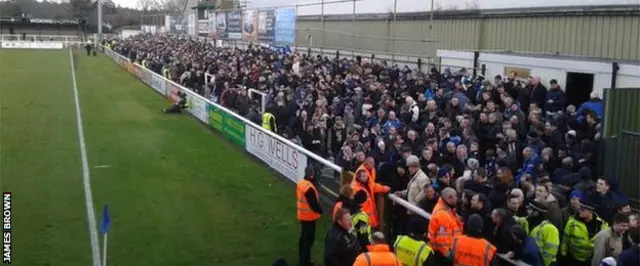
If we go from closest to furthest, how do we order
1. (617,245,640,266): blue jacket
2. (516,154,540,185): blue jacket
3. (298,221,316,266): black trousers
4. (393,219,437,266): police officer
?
(617,245,640,266): blue jacket, (393,219,437,266): police officer, (298,221,316,266): black trousers, (516,154,540,185): blue jacket

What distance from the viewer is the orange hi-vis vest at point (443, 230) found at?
798 cm

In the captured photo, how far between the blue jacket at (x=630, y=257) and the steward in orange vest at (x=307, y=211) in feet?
15.0

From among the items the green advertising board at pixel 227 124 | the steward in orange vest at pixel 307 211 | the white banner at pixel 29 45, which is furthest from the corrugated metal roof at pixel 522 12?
the white banner at pixel 29 45

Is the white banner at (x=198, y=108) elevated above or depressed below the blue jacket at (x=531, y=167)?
below

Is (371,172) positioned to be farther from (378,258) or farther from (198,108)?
(198,108)

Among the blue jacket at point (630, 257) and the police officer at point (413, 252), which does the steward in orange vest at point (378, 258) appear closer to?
the police officer at point (413, 252)

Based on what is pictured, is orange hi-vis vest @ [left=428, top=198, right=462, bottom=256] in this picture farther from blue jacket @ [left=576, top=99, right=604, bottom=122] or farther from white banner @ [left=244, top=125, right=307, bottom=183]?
white banner @ [left=244, top=125, right=307, bottom=183]

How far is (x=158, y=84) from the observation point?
1403 inches

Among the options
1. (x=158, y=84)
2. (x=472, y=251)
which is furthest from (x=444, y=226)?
(x=158, y=84)

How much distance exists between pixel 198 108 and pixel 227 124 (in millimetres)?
4683

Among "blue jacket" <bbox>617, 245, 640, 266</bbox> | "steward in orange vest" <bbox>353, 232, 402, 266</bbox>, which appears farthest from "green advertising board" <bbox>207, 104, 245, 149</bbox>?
"blue jacket" <bbox>617, 245, 640, 266</bbox>

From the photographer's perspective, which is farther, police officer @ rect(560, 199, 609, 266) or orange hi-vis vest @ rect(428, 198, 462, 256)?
orange hi-vis vest @ rect(428, 198, 462, 256)

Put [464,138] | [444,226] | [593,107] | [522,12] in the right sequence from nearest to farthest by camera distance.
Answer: [444,226] → [464,138] → [593,107] → [522,12]

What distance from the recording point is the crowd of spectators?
8.49 meters
